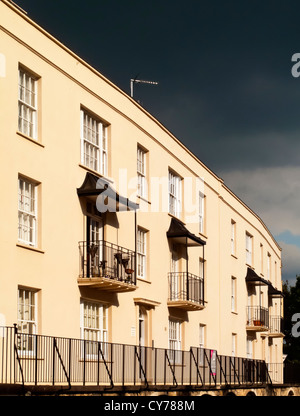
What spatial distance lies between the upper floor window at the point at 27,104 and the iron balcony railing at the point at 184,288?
39.8 feet

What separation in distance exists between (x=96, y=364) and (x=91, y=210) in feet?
16.7

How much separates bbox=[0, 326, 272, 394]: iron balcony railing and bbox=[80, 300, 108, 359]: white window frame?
6cm

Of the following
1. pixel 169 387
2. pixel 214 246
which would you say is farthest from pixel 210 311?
pixel 169 387

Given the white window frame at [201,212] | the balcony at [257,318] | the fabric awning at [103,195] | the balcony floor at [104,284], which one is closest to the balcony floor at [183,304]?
the white window frame at [201,212]

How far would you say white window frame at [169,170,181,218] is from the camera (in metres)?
36.8

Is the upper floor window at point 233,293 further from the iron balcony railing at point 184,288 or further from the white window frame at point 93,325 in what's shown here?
the white window frame at point 93,325

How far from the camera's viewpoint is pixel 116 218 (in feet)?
97.7

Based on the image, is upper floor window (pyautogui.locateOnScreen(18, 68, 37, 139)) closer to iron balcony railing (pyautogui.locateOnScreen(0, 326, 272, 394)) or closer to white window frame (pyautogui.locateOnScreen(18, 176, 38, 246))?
white window frame (pyautogui.locateOnScreen(18, 176, 38, 246))

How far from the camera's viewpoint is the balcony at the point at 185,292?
1372 inches

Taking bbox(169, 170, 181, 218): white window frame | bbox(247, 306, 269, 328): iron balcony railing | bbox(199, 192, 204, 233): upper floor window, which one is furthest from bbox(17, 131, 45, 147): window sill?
bbox(247, 306, 269, 328): iron balcony railing

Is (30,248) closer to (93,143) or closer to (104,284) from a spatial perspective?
(104,284)

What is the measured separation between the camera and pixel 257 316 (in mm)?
51344

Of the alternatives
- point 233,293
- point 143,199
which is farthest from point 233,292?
point 143,199
